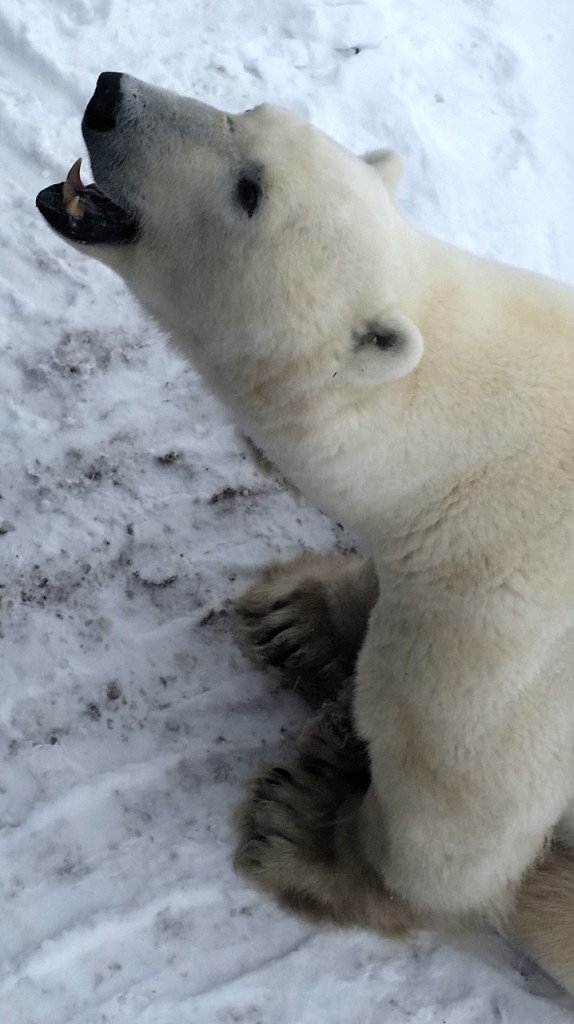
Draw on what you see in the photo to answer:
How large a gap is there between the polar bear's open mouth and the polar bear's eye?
0.27 m

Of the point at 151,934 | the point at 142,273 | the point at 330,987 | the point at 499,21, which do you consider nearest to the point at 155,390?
the point at 142,273

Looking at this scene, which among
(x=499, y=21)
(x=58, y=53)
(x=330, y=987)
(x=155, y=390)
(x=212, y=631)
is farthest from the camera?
(x=499, y=21)

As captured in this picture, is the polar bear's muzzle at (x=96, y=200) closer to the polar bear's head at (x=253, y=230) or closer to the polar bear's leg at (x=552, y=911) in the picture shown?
the polar bear's head at (x=253, y=230)

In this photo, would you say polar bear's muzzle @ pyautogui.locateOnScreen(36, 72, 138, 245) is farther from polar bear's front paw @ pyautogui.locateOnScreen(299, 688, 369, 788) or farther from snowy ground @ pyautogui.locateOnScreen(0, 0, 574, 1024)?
polar bear's front paw @ pyautogui.locateOnScreen(299, 688, 369, 788)

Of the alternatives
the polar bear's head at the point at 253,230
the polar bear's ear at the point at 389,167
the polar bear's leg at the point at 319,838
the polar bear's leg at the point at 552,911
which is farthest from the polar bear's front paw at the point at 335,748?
the polar bear's ear at the point at 389,167

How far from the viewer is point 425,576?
2076 millimetres

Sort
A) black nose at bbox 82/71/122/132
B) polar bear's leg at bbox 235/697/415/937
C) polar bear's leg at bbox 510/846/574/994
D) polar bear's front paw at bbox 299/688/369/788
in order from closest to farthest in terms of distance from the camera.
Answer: black nose at bbox 82/71/122/132 < polar bear's leg at bbox 510/846/574/994 < polar bear's leg at bbox 235/697/415/937 < polar bear's front paw at bbox 299/688/369/788

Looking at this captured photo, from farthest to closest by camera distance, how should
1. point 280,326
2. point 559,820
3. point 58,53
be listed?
point 58,53 < point 559,820 < point 280,326

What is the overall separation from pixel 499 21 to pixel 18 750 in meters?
4.46

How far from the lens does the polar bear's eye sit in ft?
5.94

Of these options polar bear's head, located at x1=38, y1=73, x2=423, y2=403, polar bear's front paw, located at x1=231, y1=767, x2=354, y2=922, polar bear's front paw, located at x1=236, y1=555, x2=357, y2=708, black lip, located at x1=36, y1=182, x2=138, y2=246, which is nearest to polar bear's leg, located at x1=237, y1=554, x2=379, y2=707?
polar bear's front paw, located at x1=236, y1=555, x2=357, y2=708

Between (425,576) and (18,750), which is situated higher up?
(425,576)

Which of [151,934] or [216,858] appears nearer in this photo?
[151,934]

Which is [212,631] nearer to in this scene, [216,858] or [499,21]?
[216,858]
